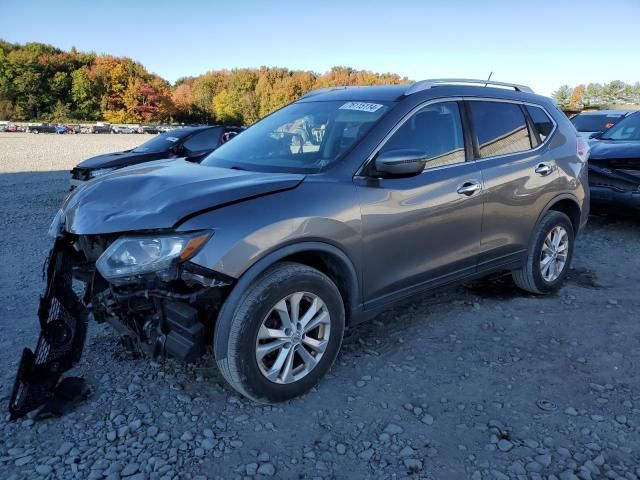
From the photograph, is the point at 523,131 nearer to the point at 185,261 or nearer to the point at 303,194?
the point at 303,194

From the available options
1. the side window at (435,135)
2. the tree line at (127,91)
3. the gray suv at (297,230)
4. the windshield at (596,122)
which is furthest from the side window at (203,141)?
the tree line at (127,91)

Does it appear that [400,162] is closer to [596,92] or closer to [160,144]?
[160,144]

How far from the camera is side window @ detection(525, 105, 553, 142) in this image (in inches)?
172

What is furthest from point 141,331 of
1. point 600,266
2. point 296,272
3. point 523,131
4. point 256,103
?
point 256,103

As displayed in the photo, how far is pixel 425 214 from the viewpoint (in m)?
3.31

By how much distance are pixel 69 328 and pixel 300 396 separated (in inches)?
53.6

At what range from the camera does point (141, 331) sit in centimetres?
271

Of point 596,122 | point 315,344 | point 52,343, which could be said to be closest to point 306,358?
point 315,344

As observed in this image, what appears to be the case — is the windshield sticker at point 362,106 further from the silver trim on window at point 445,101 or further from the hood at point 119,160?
the hood at point 119,160

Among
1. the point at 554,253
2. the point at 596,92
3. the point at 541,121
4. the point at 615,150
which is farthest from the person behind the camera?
the point at 596,92

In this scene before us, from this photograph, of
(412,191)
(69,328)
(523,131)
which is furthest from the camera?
(523,131)

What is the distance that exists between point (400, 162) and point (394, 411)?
1.44 m

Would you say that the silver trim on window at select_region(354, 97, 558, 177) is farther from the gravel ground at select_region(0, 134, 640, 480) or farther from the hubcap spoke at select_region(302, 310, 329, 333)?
the gravel ground at select_region(0, 134, 640, 480)

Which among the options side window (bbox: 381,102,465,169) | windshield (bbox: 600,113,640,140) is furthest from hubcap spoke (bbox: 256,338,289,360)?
windshield (bbox: 600,113,640,140)
